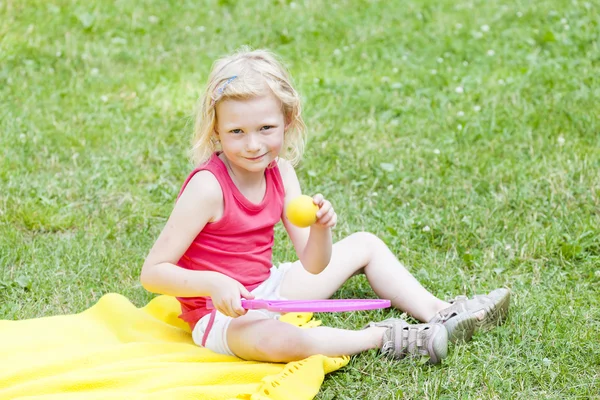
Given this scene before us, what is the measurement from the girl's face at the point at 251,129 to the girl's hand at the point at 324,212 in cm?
24

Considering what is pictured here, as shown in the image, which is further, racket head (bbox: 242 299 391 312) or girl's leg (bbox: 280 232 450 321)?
girl's leg (bbox: 280 232 450 321)

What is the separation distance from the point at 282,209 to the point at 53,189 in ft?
4.83

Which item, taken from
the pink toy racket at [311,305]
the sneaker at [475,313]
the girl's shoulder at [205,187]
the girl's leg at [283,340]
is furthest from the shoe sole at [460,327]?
the girl's shoulder at [205,187]

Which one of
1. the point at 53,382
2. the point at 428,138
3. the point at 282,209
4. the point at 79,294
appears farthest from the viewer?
the point at 428,138

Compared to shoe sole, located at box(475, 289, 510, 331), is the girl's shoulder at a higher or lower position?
higher

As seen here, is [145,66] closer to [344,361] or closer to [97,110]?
[97,110]

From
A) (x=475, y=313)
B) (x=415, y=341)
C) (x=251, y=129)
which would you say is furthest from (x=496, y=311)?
(x=251, y=129)

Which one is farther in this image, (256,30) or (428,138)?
(256,30)

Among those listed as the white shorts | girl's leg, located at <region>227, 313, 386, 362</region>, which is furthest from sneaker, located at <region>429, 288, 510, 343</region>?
the white shorts

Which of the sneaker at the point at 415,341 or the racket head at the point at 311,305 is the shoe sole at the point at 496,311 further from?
the racket head at the point at 311,305

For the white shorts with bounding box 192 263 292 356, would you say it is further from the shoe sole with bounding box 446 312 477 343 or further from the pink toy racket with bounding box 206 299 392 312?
the shoe sole with bounding box 446 312 477 343

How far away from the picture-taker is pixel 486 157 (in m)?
4.09

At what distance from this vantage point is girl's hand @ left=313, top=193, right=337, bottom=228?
2428mm

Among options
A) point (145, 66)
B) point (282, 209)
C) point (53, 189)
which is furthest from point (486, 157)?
point (145, 66)
